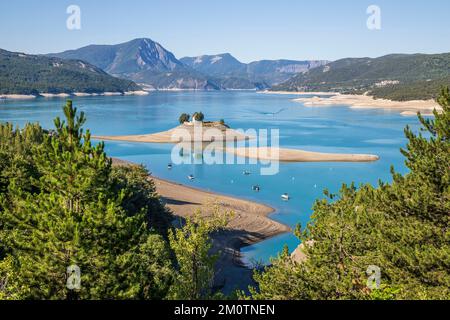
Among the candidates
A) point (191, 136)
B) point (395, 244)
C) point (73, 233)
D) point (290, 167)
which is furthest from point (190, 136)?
point (73, 233)

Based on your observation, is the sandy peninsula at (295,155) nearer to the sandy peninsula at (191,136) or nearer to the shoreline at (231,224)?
the sandy peninsula at (191,136)

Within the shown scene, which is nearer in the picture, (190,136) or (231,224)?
(231,224)

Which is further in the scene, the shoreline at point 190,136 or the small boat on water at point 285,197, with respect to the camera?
the shoreline at point 190,136

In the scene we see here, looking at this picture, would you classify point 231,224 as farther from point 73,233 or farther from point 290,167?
point 290,167

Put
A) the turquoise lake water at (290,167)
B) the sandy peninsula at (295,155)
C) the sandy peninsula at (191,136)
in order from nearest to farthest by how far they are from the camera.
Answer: the turquoise lake water at (290,167), the sandy peninsula at (295,155), the sandy peninsula at (191,136)

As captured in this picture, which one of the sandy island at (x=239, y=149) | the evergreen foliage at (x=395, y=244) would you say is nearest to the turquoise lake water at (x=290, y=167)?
the sandy island at (x=239, y=149)

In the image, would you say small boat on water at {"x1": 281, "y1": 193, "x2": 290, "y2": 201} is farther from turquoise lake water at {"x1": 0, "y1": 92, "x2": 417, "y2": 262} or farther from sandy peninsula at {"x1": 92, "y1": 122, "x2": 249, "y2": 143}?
sandy peninsula at {"x1": 92, "y1": 122, "x2": 249, "y2": 143}
